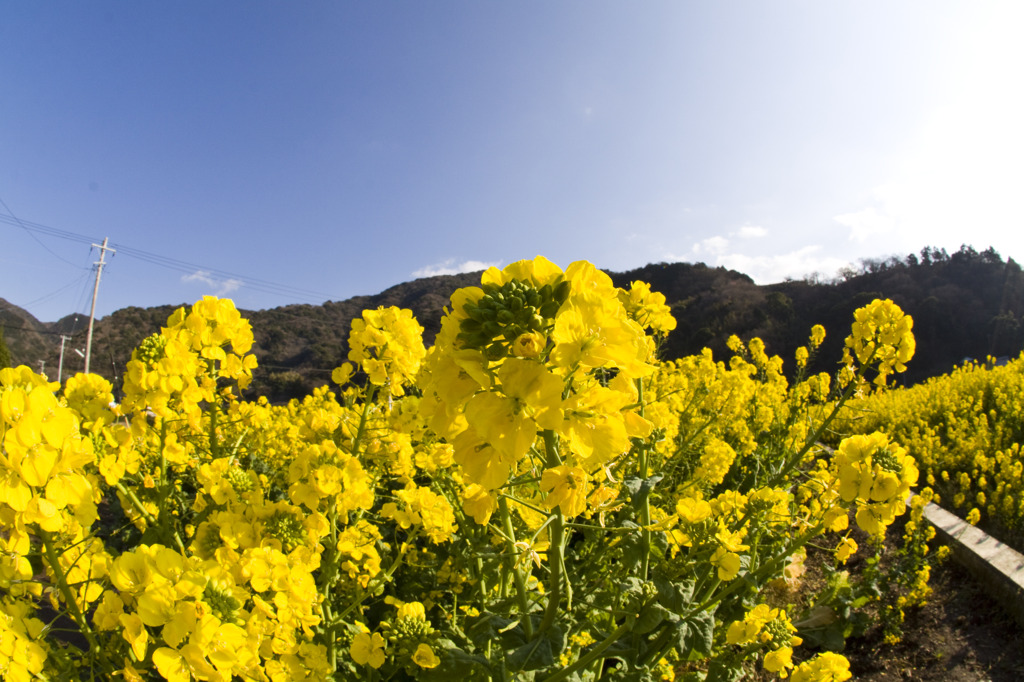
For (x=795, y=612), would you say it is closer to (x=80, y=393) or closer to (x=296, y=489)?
(x=296, y=489)

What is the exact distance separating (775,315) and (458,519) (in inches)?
922

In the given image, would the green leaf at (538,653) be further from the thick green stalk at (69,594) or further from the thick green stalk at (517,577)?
the thick green stalk at (69,594)

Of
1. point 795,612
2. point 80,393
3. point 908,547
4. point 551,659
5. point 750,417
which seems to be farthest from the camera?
point 750,417

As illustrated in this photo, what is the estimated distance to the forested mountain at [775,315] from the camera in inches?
764

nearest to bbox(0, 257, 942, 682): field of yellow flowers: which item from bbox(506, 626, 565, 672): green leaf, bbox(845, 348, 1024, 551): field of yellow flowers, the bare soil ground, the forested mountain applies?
bbox(506, 626, 565, 672): green leaf

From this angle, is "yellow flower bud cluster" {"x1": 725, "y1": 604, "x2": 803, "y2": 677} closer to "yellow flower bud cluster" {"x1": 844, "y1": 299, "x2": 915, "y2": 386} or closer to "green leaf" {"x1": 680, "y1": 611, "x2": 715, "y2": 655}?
"green leaf" {"x1": 680, "y1": 611, "x2": 715, "y2": 655}

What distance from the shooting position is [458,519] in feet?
8.61

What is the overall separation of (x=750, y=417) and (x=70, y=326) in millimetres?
39329

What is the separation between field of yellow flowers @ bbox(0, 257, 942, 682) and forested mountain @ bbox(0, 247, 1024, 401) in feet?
47.5

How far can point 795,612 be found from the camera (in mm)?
3502

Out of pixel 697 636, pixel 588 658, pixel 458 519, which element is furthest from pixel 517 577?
pixel 458 519

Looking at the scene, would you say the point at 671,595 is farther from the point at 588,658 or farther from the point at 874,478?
the point at 874,478

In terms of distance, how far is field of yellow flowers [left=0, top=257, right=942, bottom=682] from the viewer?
106 centimetres

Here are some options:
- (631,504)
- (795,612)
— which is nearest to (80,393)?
(631,504)
